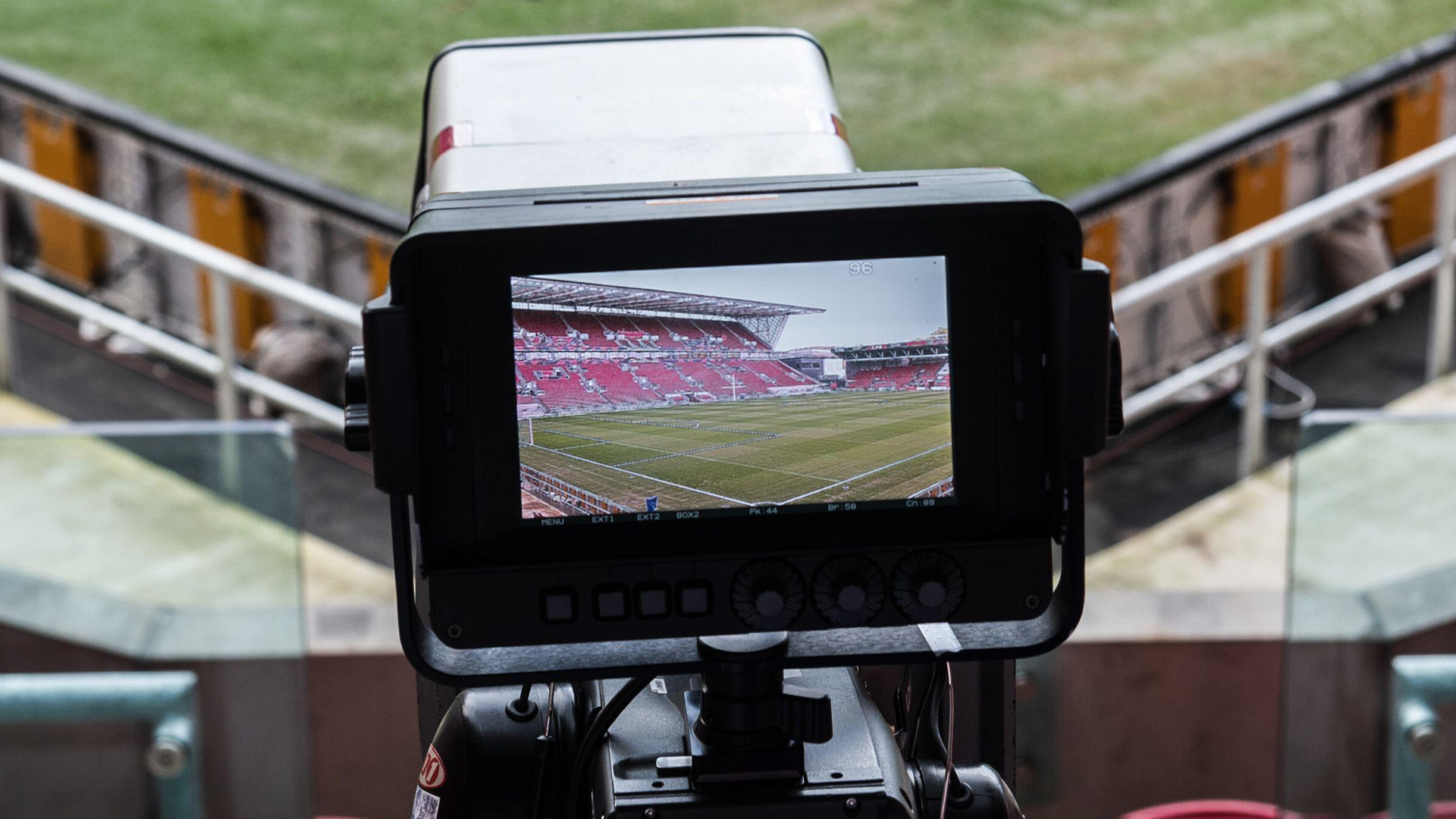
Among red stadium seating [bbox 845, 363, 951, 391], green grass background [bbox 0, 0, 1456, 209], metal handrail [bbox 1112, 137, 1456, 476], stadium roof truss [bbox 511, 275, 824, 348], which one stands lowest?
green grass background [bbox 0, 0, 1456, 209]

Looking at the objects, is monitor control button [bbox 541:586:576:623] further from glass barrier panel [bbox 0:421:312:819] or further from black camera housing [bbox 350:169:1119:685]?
glass barrier panel [bbox 0:421:312:819]

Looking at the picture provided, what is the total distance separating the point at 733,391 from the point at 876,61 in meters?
5.80

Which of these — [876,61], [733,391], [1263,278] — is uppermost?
[733,391]

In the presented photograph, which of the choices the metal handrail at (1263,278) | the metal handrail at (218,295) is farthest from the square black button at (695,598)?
the metal handrail at (1263,278)

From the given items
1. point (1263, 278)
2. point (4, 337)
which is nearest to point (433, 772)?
point (1263, 278)

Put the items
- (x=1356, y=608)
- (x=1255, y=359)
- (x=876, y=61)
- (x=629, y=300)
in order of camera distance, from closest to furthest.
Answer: (x=629, y=300) → (x=1356, y=608) → (x=1255, y=359) → (x=876, y=61)

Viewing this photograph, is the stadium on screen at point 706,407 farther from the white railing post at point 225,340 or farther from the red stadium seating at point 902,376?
the white railing post at point 225,340

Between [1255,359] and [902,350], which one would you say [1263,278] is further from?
[902,350]

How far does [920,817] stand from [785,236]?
360mm

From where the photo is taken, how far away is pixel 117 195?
4.59 metres

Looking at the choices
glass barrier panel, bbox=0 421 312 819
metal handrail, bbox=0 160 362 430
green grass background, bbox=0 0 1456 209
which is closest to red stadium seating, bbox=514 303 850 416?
glass barrier panel, bbox=0 421 312 819

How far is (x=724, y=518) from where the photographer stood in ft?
2.75

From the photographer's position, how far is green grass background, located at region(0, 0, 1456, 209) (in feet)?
18.9

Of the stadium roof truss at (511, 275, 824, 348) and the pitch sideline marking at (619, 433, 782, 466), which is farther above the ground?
the stadium roof truss at (511, 275, 824, 348)
